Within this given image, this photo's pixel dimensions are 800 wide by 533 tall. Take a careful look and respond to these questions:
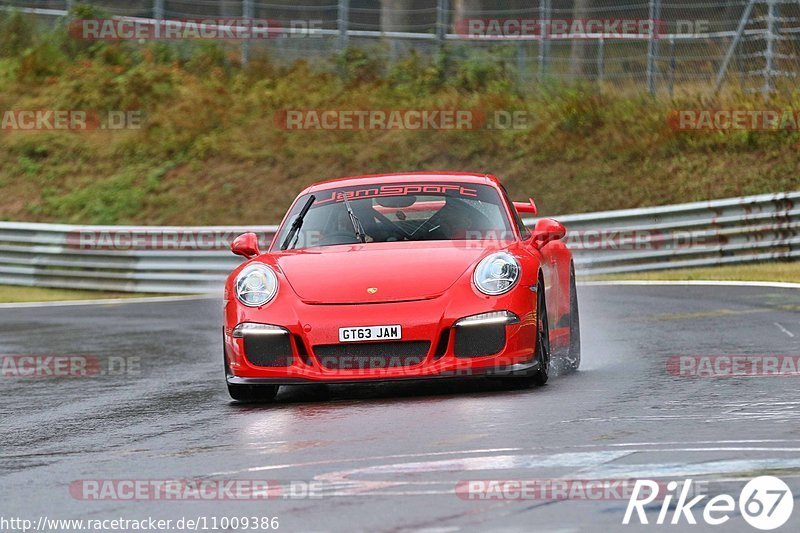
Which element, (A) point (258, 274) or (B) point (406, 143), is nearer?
(A) point (258, 274)

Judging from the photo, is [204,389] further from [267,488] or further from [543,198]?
[543,198]

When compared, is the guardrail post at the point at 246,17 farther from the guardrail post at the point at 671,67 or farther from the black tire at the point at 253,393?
the black tire at the point at 253,393

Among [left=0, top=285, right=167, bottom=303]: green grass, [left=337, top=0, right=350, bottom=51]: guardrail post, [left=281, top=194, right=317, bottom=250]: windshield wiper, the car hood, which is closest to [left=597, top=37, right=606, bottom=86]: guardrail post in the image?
[left=337, top=0, right=350, bottom=51]: guardrail post

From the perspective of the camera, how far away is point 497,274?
8.51 meters

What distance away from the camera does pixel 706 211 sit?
20.2 meters

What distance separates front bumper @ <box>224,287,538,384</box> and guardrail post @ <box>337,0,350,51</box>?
2185 centimetres

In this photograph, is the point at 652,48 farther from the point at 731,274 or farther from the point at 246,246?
the point at 246,246

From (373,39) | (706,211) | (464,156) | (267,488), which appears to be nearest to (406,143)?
(464,156)

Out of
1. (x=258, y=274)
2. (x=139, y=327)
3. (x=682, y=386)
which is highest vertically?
(x=258, y=274)

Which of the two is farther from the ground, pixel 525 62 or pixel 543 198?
pixel 525 62

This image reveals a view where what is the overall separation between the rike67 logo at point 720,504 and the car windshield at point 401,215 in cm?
409

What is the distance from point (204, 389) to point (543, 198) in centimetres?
1542

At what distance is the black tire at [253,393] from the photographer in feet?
28.8

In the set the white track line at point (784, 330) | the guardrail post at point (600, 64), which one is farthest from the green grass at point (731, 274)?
the guardrail post at point (600, 64)
